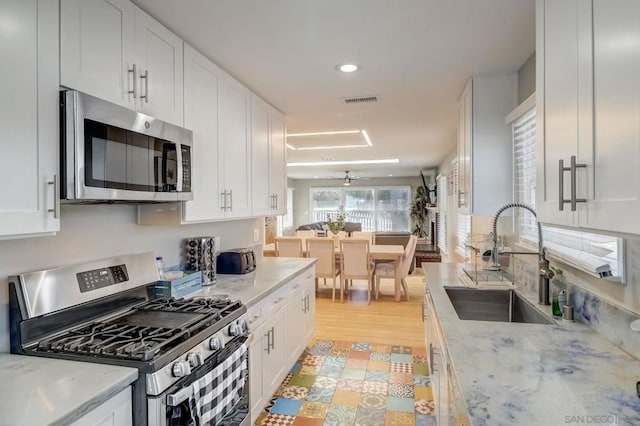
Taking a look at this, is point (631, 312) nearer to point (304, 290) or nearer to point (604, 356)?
point (604, 356)

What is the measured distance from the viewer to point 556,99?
1178mm

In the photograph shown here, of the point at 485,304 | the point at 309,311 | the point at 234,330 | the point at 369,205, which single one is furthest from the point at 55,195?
the point at 369,205

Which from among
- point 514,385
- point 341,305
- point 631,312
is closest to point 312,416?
point 514,385

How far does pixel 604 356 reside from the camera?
1.22m

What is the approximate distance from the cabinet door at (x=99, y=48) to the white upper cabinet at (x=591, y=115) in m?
1.69

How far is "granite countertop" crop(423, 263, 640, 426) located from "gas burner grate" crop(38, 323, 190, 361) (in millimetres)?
1034

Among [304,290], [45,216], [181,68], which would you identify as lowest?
[304,290]

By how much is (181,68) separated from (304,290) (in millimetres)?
2021

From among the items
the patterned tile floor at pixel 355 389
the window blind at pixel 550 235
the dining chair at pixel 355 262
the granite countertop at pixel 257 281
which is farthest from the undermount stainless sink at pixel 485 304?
the dining chair at pixel 355 262

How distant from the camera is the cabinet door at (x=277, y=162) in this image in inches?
132

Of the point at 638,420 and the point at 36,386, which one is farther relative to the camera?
the point at 36,386

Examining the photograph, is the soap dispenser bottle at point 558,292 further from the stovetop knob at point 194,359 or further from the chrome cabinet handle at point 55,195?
the chrome cabinet handle at point 55,195

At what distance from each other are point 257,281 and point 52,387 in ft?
4.85

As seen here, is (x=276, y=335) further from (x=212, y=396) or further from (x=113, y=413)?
(x=113, y=413)
